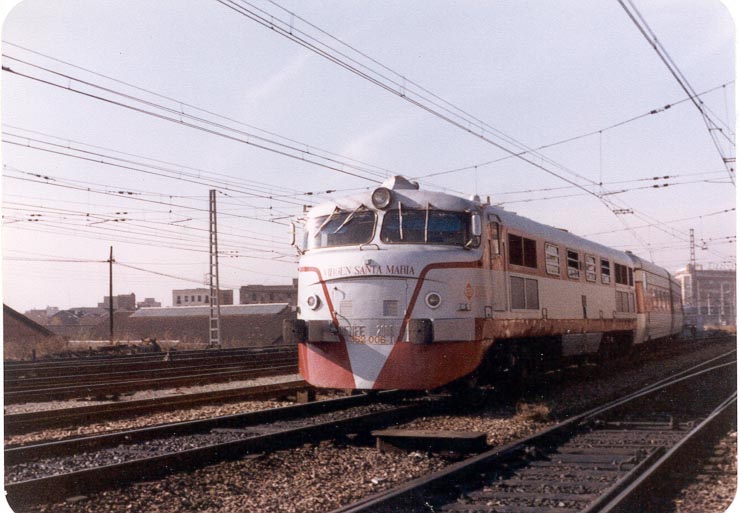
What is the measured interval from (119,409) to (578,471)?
7007 mm

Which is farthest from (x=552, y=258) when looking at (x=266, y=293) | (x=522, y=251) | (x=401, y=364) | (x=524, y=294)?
(x=266, y=293)

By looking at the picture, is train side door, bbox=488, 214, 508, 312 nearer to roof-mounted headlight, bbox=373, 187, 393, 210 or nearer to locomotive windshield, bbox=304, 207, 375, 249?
roof-mounted headlight, bbox=373, 187, 393, 210

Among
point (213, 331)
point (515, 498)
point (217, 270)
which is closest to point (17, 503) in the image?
point (515, 498)

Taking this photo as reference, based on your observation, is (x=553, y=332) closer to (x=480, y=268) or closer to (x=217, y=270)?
(x=480, y=268)

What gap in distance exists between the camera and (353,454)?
8227mm

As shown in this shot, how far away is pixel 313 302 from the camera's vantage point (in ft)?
37.0

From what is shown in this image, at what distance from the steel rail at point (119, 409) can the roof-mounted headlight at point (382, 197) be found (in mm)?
4295

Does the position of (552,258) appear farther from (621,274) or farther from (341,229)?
(621,274)

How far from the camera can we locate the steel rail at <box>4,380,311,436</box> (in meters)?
9.84

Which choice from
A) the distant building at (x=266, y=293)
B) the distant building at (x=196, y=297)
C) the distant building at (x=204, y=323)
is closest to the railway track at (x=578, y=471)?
the distant building at (x=204, y=323)

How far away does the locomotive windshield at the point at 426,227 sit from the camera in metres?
11.1

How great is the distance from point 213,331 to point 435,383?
26.5 metres

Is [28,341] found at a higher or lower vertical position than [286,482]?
higher

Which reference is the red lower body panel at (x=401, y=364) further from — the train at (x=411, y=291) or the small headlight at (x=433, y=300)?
the small headlight at (x=433, y=300)
